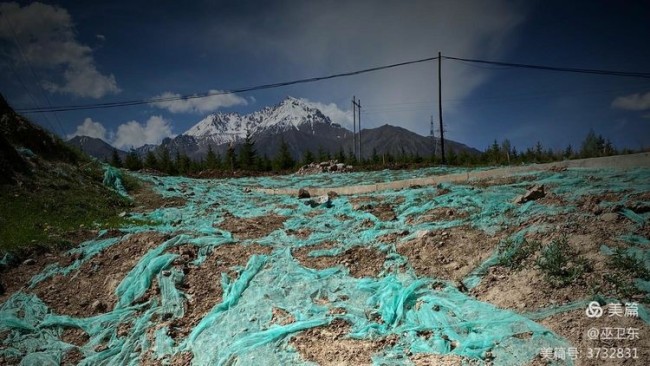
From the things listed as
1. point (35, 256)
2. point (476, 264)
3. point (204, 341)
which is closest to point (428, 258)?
point (476, 264)

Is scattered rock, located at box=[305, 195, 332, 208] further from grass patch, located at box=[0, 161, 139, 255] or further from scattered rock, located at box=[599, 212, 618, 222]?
scattered rock, located at box=[599, 212, 618, 222]

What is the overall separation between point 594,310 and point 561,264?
755 millimetres

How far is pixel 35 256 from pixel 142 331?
14.3 ft

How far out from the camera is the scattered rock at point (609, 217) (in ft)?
15.5

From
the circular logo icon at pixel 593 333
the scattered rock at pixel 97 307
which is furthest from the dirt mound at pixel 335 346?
the scattered rock at pixel 97 307

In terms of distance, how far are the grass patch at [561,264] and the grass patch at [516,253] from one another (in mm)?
174

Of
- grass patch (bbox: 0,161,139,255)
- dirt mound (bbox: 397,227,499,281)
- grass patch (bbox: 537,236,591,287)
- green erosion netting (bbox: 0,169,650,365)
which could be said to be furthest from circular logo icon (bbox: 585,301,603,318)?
grass patch (bbox: 0,161,139,255)

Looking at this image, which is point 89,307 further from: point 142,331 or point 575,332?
point 575,332

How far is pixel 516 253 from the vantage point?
15.0 feet

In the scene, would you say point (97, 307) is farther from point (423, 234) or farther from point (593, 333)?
point (593, 333)

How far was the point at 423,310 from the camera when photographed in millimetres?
4137

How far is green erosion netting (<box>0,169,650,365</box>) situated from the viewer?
366 centimetres

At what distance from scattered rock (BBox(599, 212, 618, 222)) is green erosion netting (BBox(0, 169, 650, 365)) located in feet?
0.79

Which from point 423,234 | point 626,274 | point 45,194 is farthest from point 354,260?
point 45,194
